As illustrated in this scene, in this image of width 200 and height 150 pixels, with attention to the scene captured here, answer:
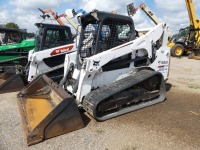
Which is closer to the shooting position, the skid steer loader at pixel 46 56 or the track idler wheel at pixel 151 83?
the track idler wheel at pixel 151 83

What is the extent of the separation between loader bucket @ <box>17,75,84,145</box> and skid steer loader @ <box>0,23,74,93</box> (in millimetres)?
1758

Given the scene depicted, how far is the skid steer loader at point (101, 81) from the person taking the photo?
397cm

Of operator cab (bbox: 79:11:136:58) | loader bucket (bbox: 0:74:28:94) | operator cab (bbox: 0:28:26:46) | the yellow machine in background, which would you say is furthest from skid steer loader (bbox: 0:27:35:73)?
the yellow machine in background

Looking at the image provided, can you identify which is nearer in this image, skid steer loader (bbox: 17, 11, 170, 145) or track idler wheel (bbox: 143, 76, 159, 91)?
skid steer loader (bbox: 17, 11, 170, 145)

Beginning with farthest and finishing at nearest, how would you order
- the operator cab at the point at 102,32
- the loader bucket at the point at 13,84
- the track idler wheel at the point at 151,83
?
the loader bucket at the point at 13,84 → the track idler wheel at the point at 151,83 → the operator cab at the point at 102,32

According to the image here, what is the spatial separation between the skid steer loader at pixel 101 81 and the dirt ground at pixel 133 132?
0.18 m

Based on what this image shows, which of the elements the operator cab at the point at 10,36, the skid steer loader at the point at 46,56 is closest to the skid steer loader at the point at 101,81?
the skid steer loader at the point at 46,56

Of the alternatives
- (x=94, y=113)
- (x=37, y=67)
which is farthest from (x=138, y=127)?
(x=37, y=67)

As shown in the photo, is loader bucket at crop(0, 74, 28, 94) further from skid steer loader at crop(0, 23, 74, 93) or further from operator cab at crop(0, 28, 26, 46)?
operator cab at crop(0, 28, 26, 46)

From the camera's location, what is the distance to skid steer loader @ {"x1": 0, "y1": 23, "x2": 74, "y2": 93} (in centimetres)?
695

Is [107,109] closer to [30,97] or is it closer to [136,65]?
[136,65]

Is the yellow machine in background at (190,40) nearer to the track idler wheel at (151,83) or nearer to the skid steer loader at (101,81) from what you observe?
the skid steer loader at (101,81)

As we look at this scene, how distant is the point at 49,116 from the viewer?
12.2 ft

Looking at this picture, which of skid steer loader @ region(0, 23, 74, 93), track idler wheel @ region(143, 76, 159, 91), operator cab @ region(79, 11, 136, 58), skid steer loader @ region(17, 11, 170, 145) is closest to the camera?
skid steer loader @ region(17, 11, 170, 145)
